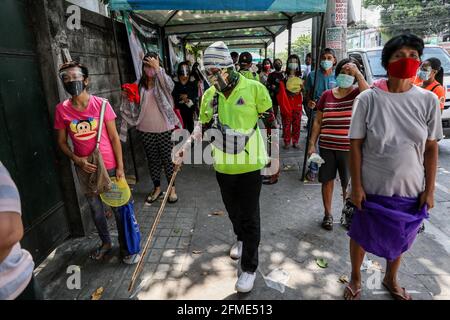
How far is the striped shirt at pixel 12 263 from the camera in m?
1.23

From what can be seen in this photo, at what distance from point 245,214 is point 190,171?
3.51 metres

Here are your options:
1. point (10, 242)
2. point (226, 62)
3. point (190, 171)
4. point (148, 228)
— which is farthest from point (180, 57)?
point (10, 242)

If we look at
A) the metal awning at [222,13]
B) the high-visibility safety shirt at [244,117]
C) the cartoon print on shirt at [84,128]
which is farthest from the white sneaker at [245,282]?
the metal awning at [222,13]

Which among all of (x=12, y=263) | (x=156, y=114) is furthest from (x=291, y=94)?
(x=12, y=263)

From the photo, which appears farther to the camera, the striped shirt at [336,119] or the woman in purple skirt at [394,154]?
the striped shirt at [336,119]

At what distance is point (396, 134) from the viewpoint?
2189 millimetres

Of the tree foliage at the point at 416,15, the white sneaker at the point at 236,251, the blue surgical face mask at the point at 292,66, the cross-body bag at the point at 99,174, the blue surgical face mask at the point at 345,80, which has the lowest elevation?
the white sneaker at the point at 236,251

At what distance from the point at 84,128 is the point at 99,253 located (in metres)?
1.28

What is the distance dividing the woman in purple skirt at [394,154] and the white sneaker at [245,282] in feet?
3.03

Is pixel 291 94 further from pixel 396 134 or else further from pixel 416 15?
pixel 416 15

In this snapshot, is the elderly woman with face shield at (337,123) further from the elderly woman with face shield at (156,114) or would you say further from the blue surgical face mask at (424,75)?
the blue surgical face mask at (424,75)

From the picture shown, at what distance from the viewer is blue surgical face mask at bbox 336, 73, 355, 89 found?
10.7 feet

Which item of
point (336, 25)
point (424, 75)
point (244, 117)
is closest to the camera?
point (244, 117)
